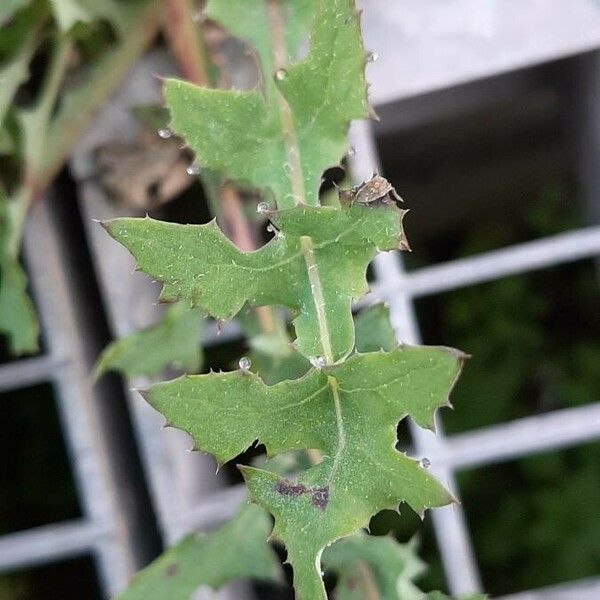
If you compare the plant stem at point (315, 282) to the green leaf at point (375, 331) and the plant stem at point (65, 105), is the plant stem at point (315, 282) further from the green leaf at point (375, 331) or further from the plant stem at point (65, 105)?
the plant stem at point (65, 105)

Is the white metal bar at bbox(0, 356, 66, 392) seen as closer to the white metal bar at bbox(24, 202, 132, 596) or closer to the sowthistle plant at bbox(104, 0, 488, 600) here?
the white metal bar at bbox(24, 202, 132, 596)

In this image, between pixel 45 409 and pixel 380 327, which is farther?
pixel 45 409

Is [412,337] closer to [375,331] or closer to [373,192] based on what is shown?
[375,331]

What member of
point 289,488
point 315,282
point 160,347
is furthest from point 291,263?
point 160,347

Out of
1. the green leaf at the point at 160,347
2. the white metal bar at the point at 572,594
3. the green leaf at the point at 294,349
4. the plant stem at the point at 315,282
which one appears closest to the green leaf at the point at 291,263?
the plant stem at the point at 315,282

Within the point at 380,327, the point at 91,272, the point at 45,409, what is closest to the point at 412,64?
the point at 380,327

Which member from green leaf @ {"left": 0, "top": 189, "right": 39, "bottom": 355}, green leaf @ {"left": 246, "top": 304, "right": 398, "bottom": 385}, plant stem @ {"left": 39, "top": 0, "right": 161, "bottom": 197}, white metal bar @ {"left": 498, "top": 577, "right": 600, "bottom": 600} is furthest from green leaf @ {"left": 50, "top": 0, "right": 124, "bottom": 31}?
white metal bar @ {"left": 498, "top": 577, "right": 600, "bottom": 600}

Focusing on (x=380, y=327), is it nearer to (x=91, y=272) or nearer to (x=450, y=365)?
(x=450, y=365)

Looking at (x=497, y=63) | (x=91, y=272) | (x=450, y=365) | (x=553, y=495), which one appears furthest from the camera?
(x=553, y=495)
